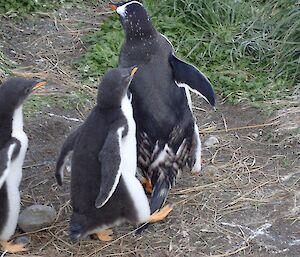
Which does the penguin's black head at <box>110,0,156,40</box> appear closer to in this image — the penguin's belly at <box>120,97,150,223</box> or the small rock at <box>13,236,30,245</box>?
the penguin's belly at <box>120,97,150,223</box>

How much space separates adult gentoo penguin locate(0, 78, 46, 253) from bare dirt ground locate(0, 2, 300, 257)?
8.4 inches

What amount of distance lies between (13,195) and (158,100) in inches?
41.0

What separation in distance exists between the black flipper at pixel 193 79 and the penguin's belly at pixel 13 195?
3.49 ft

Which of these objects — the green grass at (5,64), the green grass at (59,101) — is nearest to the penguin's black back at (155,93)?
the green grass at (59,101)

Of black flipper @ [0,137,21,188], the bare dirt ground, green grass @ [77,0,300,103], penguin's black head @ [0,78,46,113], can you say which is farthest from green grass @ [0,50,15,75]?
black flipper @ [0,137,21,188]

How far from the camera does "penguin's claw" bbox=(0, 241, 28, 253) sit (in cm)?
434

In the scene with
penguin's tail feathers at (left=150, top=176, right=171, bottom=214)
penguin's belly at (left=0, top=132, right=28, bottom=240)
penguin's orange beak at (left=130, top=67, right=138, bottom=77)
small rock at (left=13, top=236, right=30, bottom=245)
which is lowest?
small rock at (left=13, top=236, right=30, bottom=245)

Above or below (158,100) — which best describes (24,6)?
below

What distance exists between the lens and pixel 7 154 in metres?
4.23

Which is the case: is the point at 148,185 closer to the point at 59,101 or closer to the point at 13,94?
the point at 13,94

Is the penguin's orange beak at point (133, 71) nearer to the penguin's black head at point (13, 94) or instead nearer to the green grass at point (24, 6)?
the penguin's black head at point (13, 94)

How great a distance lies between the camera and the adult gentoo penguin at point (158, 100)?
15.5ft

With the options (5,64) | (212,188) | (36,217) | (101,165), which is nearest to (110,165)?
(101,165)

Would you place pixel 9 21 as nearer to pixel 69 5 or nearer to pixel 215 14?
pixel 69 5
